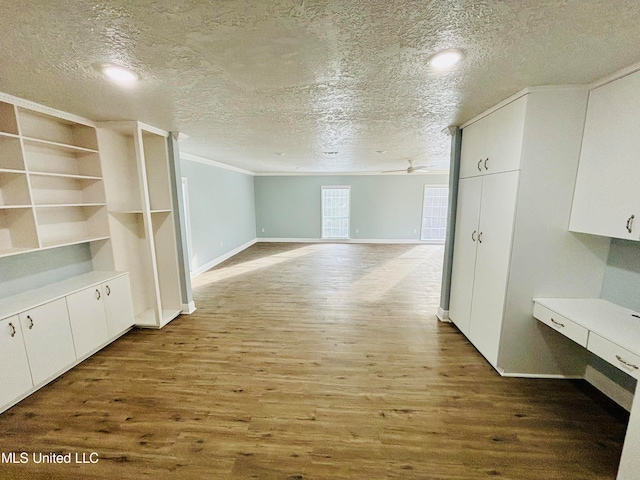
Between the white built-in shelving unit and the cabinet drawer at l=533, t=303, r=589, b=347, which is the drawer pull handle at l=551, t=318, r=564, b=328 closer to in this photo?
the cabinet drawer at l=533, t=303, r=589, b=347

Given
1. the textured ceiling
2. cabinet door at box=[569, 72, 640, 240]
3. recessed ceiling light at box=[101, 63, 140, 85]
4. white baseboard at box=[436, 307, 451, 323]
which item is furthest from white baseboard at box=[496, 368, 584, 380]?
recessed ceiling light at box=[101, 63, 140, 85]

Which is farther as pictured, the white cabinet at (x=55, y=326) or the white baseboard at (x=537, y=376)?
the white baseboard at (x=537, y=376)

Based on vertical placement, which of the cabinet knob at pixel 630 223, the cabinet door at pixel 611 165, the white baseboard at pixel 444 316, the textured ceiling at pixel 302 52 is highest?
the textured ceiling at pixel 302 52

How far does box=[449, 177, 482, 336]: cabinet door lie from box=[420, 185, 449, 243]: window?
573 cm

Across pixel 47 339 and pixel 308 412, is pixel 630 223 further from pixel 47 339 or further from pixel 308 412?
pixel 47 339

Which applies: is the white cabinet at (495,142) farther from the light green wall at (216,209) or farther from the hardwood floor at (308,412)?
the light green wall at (216,209)

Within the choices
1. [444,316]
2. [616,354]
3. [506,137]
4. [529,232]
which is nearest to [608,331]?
[616,354]

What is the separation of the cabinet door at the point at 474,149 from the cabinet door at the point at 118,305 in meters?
3.89

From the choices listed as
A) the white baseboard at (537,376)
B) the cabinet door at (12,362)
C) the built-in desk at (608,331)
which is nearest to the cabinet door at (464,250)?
the white baseboard at (537,376)

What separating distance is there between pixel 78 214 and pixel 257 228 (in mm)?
6173

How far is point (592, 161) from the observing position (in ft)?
6.12

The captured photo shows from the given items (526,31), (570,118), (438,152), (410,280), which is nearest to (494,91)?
(570,118)

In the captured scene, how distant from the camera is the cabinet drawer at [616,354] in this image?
1.41 metres

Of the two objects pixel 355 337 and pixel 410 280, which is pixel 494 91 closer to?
pixel 355 337
